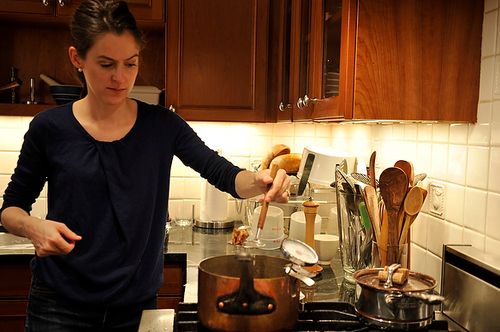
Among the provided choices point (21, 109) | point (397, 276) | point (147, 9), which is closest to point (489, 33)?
point (397, 276)

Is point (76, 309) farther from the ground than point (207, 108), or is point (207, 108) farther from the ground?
point (207, 108)

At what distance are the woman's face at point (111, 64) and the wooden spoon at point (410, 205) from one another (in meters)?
0.74

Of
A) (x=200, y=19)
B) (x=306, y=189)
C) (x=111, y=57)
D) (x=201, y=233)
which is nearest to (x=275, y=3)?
(x=200, y=19)

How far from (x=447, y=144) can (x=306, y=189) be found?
0.83m

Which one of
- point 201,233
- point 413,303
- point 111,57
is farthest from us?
point 201,233

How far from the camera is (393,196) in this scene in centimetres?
140

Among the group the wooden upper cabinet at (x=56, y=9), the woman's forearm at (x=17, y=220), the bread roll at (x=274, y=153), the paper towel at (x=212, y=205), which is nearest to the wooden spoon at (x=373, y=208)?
the woman's forearm at (x=17, y=220)

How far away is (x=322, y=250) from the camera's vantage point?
1.88m

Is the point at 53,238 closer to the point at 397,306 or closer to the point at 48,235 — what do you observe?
the point at 48,235

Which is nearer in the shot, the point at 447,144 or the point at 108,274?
the point at 108,274

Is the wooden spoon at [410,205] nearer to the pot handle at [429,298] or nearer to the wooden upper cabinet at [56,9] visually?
the pot handle at [429,298]

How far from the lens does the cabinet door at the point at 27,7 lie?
226 centimetres

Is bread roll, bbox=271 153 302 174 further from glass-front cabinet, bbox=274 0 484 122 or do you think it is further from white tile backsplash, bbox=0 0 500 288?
glass-front cabinet, bbox=274 0 484 122

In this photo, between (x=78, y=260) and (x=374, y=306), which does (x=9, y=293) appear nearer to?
(x=78, y=260)
